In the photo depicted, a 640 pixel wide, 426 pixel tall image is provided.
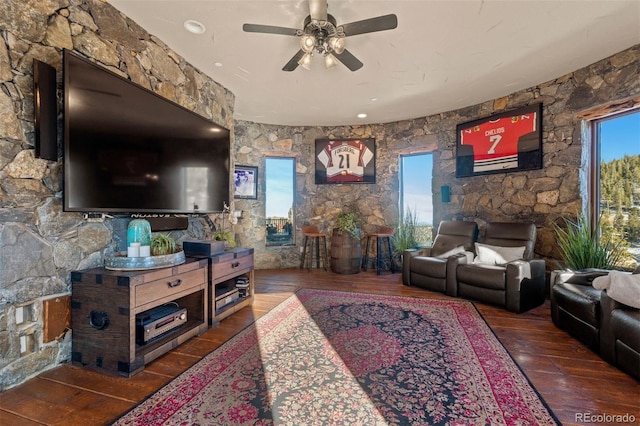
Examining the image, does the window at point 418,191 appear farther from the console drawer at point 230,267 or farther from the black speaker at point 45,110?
the black speaker at point 45,110

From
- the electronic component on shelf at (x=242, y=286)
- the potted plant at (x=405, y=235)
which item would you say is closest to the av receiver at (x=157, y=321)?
the electronic component on shelf at (x=242, y=286)

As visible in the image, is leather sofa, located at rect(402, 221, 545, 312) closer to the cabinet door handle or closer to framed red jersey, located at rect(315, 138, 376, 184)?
framed red jersey, located at rect(315, 138, 376, 184)

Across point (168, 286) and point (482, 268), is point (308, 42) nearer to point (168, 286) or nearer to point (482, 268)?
point (168, 286)

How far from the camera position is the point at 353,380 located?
1677 millimetres

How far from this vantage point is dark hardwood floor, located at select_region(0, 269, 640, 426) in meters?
1.41

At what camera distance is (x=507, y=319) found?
8.70 feet

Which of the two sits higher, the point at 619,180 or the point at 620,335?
the point at 619,180

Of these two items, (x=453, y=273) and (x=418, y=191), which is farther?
(x=418, y=191)

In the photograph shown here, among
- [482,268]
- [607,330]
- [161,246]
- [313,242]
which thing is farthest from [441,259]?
[161,246]

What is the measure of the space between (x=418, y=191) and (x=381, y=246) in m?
1.17

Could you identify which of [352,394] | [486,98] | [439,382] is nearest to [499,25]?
[486,98]

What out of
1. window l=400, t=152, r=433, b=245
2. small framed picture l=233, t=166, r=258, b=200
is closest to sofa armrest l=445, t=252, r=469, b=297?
window l=400, t=152, r=433, b=245

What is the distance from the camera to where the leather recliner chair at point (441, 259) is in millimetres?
3388

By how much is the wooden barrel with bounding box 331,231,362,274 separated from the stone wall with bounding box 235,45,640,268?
2.17 feet
